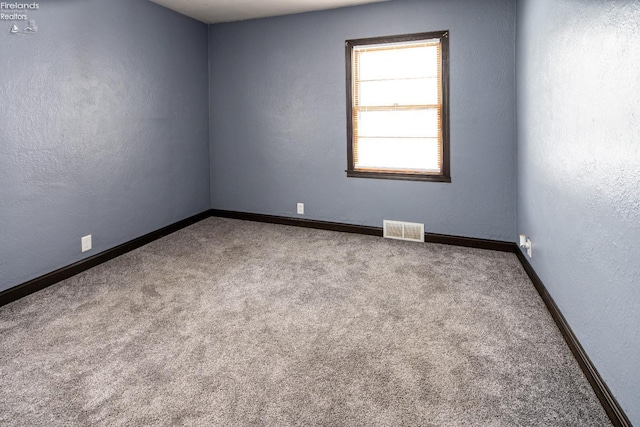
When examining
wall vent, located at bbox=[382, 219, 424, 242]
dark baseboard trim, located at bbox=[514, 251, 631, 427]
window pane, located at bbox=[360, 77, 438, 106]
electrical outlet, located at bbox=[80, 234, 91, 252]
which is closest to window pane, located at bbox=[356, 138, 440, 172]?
window pane, located at bbox=[360, 77, 438, 106]

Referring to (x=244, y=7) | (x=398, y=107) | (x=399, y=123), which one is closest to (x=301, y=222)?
(x=399, y=123)

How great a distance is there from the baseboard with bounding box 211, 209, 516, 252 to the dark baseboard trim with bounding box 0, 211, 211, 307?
2.26ft

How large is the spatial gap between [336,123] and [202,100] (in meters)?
1.74

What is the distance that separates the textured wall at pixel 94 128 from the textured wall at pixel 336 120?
483 mm

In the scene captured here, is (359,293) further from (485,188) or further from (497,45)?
(497,45)

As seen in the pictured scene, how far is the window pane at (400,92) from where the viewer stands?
13.0 feet

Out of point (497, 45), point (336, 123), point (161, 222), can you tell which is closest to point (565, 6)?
point (497, 45)

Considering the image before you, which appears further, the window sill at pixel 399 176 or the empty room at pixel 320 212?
the window sill at pixel 399 176

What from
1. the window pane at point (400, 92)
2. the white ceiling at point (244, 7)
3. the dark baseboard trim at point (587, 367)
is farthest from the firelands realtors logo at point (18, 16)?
the dark baseboard trim at point (587, 367)

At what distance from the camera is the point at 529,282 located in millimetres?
3016

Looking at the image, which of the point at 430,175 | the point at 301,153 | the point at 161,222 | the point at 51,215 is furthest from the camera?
the point at 301,153

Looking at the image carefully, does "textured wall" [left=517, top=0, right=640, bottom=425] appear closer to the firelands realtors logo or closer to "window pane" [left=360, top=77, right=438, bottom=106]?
"window pane" [left=360, top=77, right=438, bottom=106]

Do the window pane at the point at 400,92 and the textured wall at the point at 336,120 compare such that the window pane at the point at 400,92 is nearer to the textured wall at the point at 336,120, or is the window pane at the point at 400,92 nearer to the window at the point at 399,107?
the window at the point at 399,107

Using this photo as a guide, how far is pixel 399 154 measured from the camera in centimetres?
419
